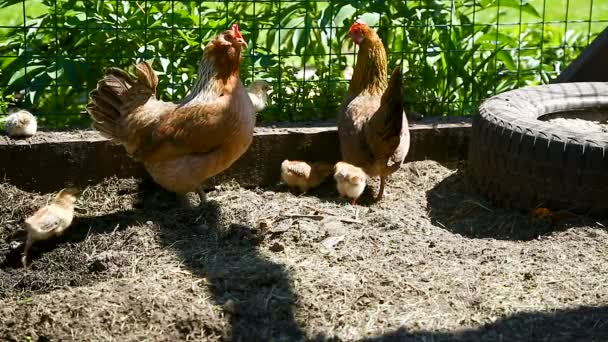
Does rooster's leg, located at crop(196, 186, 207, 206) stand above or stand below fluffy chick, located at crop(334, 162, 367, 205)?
below

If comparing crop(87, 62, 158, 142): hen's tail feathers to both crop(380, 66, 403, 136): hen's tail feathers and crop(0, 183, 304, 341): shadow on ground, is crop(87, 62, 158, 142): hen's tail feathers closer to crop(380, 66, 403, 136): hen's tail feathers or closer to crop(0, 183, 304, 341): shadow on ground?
crop(0, 183, 304, 341): shadow on ground

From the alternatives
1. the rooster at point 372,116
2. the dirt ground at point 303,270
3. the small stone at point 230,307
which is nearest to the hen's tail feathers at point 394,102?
the rooster at point 372,116

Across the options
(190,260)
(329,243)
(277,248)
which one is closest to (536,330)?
(329,243)

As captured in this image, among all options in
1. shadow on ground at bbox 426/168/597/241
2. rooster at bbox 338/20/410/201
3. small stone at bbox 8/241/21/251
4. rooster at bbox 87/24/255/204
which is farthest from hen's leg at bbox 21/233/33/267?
shadow on ground at bbox 426/168/597/241

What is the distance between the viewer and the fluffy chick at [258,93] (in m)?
7.36

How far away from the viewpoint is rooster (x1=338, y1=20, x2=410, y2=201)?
6746 millimetres

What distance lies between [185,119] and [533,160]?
236cm

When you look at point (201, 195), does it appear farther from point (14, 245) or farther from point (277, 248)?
point (14, 245)

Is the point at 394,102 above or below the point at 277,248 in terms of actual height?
above

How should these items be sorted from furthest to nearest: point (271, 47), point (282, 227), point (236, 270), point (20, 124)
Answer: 1. point (271, 47)
2. point (20, 124)
3. point (282, 227)
4. point (236, 270)

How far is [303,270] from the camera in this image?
5.61 meters

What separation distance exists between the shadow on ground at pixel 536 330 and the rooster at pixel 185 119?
7.24ft

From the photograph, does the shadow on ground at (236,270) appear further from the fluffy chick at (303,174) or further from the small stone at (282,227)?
the fluffy chick at (303,174)

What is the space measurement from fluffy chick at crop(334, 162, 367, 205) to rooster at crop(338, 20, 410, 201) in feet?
0.61
